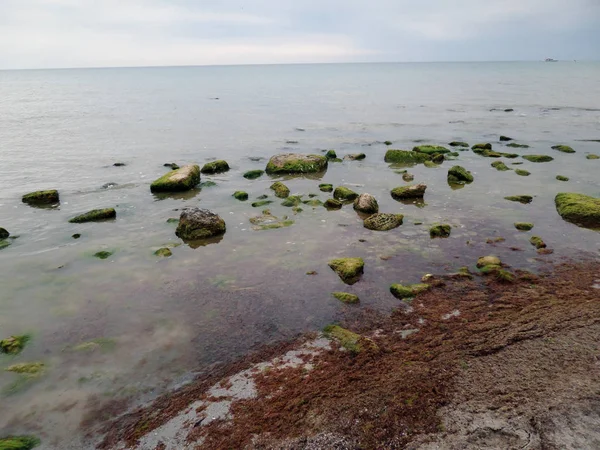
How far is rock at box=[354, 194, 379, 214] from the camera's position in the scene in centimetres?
1688

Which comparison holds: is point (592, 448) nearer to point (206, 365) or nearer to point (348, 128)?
point (206, 365)

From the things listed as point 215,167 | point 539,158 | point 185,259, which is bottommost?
point 185,259

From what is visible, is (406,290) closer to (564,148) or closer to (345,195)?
(345,195)

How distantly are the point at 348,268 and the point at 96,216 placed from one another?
1167cm

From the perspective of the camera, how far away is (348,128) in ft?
136

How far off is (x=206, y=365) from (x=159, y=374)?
0.95 meters

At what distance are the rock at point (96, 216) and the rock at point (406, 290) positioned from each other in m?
12.7

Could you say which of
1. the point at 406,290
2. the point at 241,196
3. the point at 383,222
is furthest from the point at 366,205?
the point at 406,290

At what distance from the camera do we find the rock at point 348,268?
11430 mm

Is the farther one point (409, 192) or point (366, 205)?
point (409, 192)

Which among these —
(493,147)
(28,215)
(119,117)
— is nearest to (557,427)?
(28,215)

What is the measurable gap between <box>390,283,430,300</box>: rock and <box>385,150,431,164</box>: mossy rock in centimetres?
1713

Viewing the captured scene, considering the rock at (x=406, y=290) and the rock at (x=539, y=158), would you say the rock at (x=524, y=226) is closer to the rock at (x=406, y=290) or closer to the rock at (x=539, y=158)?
the rock at (x=406, y=290)

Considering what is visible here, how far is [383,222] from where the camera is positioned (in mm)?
15266
